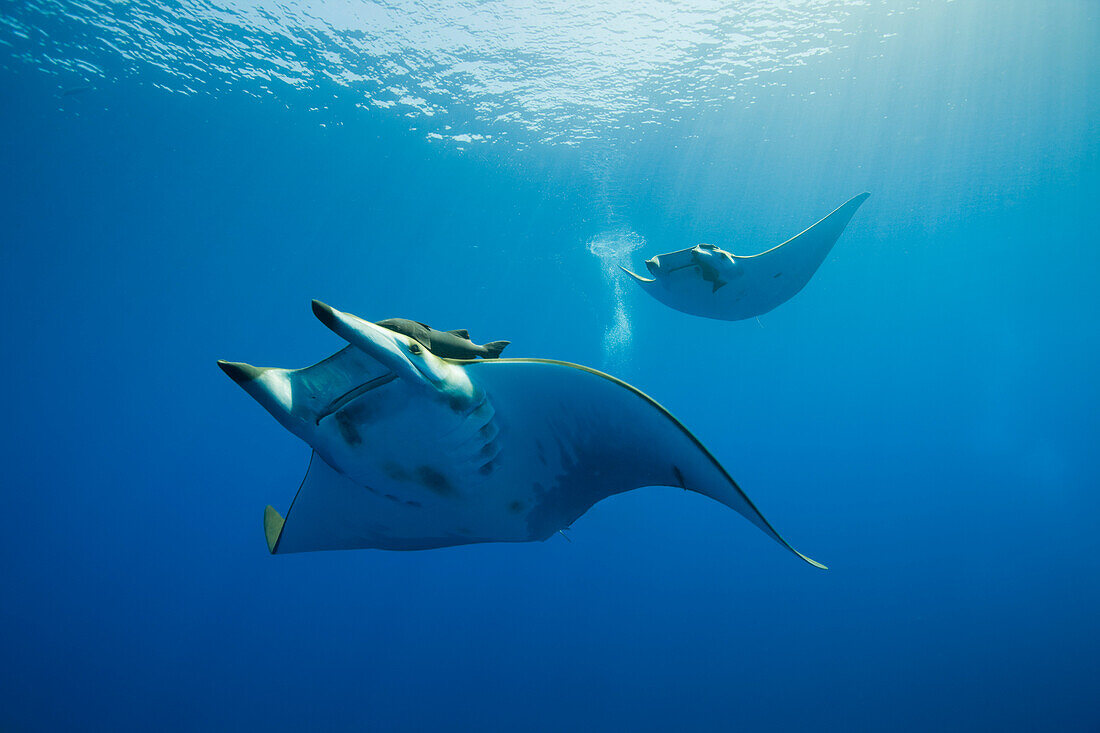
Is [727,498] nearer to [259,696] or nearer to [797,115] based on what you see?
[797,115]

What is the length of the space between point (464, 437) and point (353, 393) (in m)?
0.43

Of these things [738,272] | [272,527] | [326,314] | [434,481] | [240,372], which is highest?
[738,272]

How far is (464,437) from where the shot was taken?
6.07 feet

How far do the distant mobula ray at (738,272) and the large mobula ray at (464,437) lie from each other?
3.51 metres

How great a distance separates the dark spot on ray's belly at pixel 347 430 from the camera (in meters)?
1.69

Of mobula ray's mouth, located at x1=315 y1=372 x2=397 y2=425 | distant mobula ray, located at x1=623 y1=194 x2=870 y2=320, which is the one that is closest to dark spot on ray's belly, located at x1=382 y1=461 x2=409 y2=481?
mobula ray's mouth, located at x1=315 y1=372 x2=397 y2=425

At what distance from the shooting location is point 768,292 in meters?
6.12

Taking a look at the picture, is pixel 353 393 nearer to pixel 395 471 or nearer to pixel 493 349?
pixel 395 471

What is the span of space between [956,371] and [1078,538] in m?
14.5

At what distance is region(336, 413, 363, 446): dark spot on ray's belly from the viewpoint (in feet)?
5.54

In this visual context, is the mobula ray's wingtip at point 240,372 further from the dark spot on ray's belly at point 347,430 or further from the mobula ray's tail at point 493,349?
the mobula ray's tail at point 493,349

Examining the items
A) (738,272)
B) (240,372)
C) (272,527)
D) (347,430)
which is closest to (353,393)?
(347,430)

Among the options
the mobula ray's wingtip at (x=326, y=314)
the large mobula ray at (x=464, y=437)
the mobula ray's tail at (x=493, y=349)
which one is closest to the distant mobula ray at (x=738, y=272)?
the mobula ray's tail at (x=493, y=349)

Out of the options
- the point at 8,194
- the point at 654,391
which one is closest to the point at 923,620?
the point at 654,391
